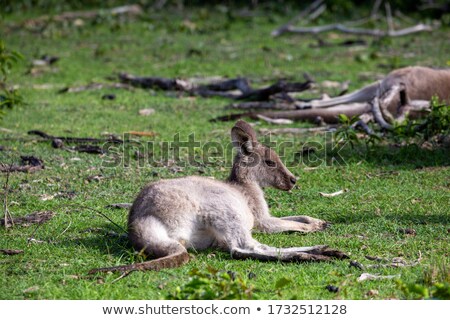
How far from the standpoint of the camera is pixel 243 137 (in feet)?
19.3

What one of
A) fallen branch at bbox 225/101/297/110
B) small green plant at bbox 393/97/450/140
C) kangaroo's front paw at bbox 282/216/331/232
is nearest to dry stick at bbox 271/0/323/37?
fallen branch at bbox 225/101/297/110

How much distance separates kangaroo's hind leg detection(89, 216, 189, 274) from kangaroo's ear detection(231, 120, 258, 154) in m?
1.17

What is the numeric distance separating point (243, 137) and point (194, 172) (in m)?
1.62

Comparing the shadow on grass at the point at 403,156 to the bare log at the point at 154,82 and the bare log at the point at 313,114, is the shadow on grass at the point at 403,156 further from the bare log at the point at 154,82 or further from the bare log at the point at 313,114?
the bare log at the point at 154,82

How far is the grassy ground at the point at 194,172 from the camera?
455cm

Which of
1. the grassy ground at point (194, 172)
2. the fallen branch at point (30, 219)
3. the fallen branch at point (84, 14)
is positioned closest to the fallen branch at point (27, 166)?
the grassy ground at point (194, 172)

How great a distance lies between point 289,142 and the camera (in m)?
8.52

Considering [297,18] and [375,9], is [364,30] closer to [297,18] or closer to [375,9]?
[375,9]

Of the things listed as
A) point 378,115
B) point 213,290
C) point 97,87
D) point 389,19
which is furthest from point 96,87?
point 213,290

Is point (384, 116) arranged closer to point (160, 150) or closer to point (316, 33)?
point (160, 150)

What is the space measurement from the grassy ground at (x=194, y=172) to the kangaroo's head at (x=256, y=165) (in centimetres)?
41

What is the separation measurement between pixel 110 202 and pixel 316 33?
10.1 meters

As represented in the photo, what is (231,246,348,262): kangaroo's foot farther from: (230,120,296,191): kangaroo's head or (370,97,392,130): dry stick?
(370,97,392,130): dry stick
